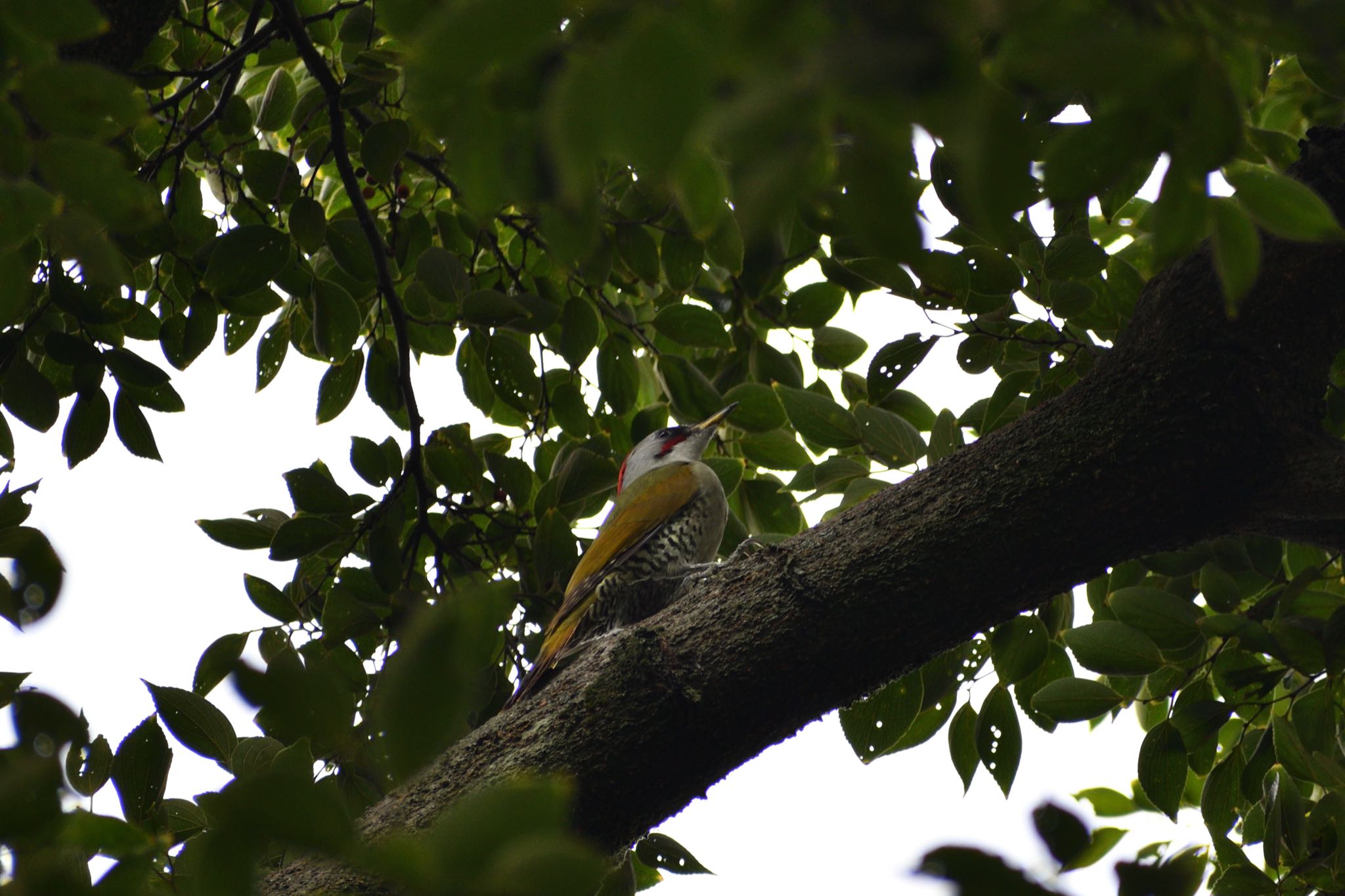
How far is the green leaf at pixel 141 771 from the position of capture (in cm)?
189

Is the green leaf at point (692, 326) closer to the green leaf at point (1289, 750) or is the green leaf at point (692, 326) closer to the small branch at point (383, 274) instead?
the small branch at point (383, 274)

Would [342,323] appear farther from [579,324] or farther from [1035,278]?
[1035,278]

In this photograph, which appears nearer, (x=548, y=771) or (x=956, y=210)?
(x=548, y=771)

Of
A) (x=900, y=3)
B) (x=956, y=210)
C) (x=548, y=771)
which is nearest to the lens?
(x=900, y=3)

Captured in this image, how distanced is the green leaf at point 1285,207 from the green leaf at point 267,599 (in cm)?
275

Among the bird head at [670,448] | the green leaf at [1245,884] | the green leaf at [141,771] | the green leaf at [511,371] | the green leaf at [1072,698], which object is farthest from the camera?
the bird head at [670,448]

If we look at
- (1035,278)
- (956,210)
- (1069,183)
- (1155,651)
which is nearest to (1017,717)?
(1155,651)

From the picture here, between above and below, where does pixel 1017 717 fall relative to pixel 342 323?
below

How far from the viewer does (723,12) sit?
0.66 meters

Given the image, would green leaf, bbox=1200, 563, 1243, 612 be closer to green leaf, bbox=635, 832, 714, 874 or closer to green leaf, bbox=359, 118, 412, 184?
green leaf, bbox=635, 832, 714, 874

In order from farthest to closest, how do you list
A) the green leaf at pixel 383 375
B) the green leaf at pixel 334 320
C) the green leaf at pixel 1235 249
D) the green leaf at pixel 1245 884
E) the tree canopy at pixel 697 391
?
the green leaf at pixel 383 375 → the green leaf at pixel 334 320 → the green leaf at pixel 1245 884 → the green leaf at pixel 1235 249 → the tree canopy at pixel 697 391

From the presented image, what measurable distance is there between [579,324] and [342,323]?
709 mm

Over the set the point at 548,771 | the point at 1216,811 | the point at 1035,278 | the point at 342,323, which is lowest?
the point at 1216,811

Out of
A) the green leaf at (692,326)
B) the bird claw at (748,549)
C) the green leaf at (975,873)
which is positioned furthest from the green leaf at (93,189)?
the green leaf at (692,326)
